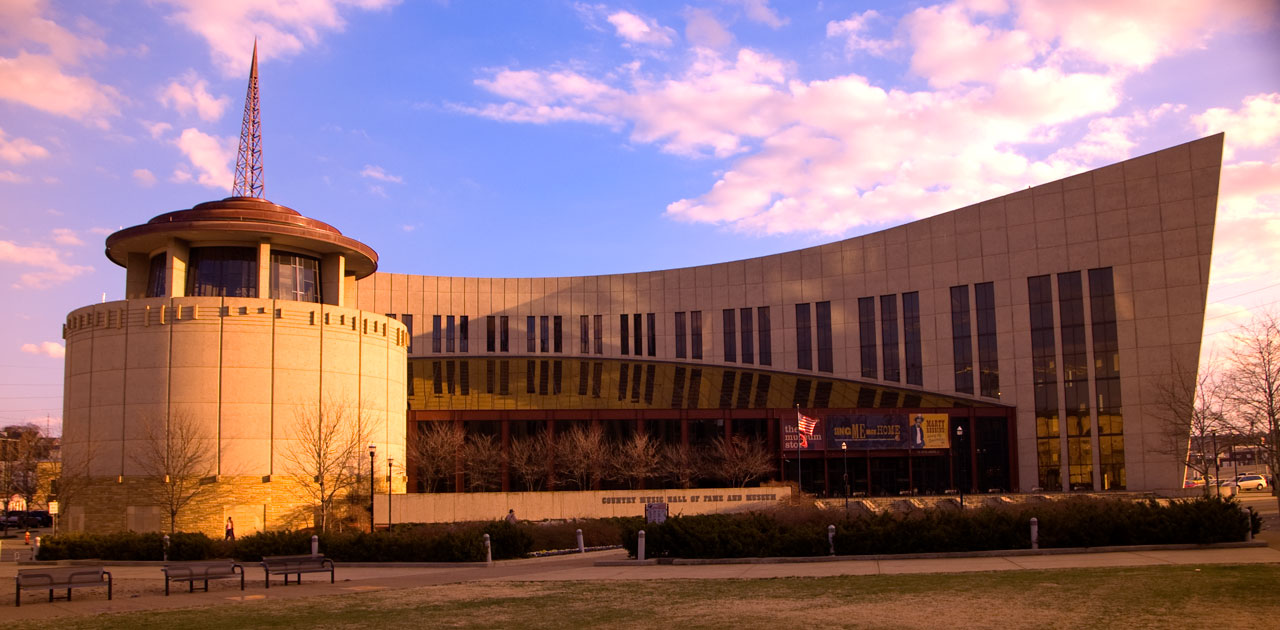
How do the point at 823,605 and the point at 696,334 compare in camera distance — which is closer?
the point at 823,605

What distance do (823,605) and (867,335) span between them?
63.0 meters

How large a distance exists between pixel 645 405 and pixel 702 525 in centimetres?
5399

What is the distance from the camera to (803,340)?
82.9 m

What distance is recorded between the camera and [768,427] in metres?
73.7

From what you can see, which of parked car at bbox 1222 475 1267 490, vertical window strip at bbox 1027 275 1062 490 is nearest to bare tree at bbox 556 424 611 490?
vertical window strip at bbox 1027 275 1062 490

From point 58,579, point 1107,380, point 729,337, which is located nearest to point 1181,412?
point 1107,380

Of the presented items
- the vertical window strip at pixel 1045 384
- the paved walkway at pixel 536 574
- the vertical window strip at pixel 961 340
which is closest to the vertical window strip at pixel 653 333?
the vertical window strip at pixel 961 340

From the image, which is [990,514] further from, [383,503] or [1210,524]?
[383,503]

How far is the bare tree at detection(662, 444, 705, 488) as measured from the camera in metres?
68.9

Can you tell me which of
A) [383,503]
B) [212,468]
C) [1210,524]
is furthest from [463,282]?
[1210,524]

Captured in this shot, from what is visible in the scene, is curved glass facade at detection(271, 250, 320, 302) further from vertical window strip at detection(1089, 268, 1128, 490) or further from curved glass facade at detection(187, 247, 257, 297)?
vertical window strip at detection(1089, 268, 1128, 490)

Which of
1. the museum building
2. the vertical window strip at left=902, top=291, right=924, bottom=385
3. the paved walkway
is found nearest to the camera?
the paved walkway

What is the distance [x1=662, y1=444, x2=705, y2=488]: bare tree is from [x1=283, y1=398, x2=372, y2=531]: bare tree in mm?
23425

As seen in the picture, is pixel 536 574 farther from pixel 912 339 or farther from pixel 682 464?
pixel 912 339
